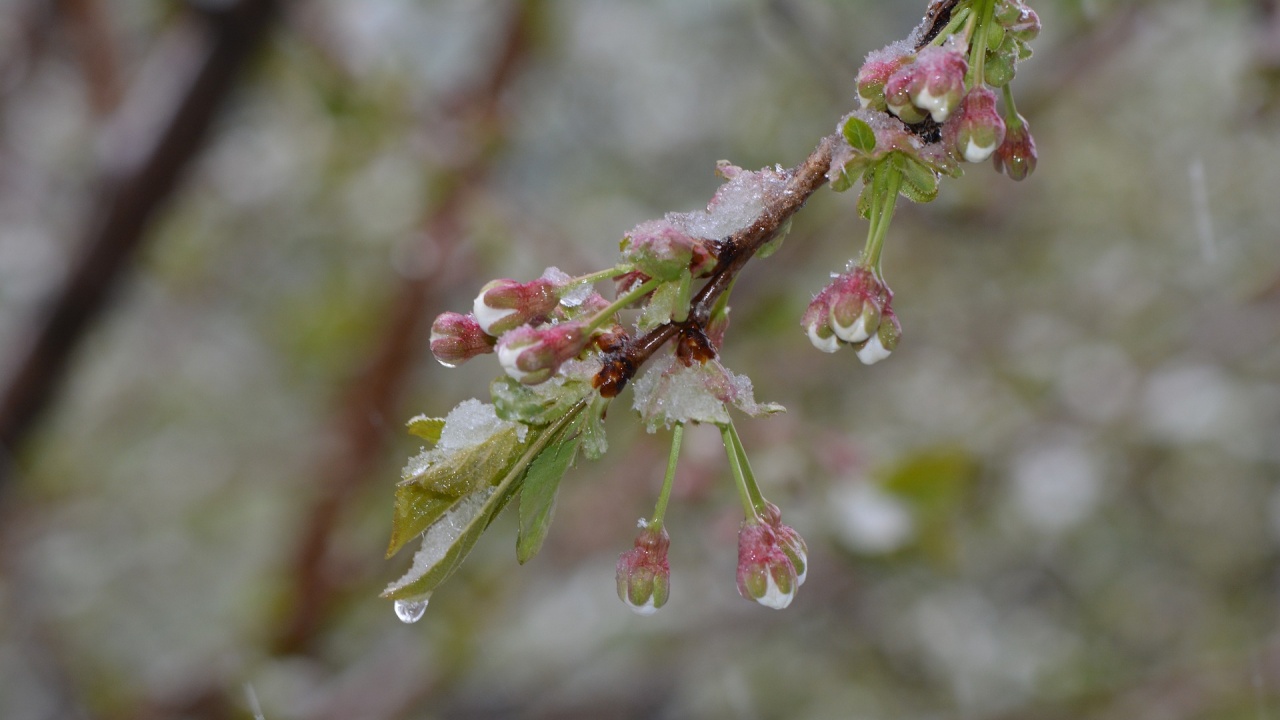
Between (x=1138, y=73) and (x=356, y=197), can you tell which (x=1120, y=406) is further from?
(x=356, y=197)

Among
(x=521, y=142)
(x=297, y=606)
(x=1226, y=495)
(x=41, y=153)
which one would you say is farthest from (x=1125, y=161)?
(x=41, y=153)

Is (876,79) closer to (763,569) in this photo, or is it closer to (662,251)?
(662,251)

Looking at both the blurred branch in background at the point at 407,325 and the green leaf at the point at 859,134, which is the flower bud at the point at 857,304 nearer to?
the green leaf at the point at 859,134

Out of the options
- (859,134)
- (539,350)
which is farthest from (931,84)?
(539,350)

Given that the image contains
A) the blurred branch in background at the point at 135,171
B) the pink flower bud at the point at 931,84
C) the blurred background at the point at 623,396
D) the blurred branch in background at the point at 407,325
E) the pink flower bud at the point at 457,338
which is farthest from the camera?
the blurred branch in background at the point at 407,325

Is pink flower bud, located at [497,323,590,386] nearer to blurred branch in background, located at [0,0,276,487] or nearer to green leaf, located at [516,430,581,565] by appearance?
green leaf, located at [516,430,581,565]

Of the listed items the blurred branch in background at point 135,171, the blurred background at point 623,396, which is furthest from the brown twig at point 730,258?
the blurred branch in background at point 135,171
